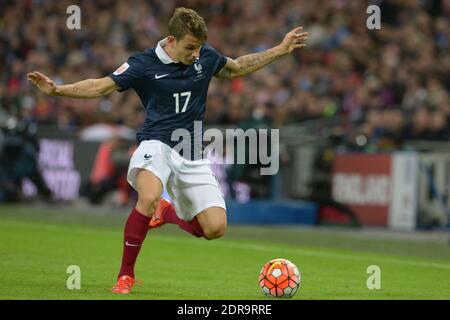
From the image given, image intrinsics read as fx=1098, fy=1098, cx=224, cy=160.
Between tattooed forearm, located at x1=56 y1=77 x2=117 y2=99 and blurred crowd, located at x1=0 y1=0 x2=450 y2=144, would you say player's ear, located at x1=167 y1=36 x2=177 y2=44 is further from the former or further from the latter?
blurred crowd, located at x1=0 y1=0 x2=450 y2=144

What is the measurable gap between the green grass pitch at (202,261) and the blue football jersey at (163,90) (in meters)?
1.44

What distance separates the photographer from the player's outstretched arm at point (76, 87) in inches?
364

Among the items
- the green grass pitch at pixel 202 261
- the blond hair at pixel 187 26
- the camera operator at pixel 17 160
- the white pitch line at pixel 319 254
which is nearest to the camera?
the blond hair at pixel 187 26

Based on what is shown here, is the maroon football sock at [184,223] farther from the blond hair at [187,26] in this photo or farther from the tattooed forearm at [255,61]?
the blond hair at [187,26]

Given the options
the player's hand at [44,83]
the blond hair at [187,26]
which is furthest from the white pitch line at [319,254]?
the player's hand at [44,83]

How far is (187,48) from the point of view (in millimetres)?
9664

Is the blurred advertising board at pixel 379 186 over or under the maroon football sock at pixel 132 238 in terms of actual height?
over

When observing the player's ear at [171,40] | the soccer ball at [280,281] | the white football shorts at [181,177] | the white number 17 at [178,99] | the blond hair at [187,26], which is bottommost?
the soccer ball at [280,281]

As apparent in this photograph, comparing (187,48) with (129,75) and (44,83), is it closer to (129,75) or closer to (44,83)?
(129,75)

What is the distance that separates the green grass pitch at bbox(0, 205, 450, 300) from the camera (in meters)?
9.74

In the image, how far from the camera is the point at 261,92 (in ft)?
78.3

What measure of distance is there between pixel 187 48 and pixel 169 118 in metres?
0.65

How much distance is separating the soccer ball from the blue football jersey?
137cm
